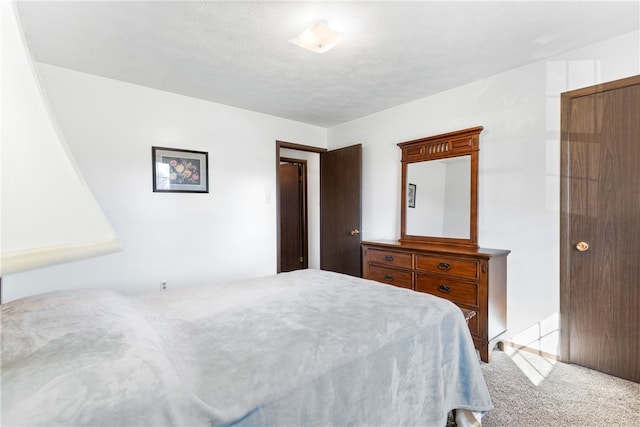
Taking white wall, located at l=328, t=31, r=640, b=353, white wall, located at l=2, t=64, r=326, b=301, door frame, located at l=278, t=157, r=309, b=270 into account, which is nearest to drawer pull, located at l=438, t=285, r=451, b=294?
white wall, located at l=328, t=31, r=640, b=353

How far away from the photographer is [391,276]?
306 cm

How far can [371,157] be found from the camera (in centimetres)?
385

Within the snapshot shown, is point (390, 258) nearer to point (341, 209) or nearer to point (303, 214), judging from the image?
point (341, 209)

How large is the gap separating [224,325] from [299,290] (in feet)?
1.99

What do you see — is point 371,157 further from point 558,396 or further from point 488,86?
point 558,396

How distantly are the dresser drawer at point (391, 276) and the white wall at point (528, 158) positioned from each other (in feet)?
2.58

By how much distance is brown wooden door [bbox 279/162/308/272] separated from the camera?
5.24 meters

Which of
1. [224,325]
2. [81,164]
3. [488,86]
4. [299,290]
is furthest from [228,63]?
[488,86]

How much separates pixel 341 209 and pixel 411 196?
1.07m

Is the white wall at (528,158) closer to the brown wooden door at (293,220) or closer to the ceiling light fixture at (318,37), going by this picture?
the ceiling light fixture at (318,37)

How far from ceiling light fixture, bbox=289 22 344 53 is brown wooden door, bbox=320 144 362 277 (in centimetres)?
196

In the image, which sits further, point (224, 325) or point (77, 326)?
point (224, 325)

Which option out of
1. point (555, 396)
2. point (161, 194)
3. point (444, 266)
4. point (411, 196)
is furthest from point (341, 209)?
point (555, 396)

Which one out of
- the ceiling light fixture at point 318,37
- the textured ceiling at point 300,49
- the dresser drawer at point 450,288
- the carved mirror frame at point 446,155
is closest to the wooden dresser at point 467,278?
the dresser drawer at point 450,288
